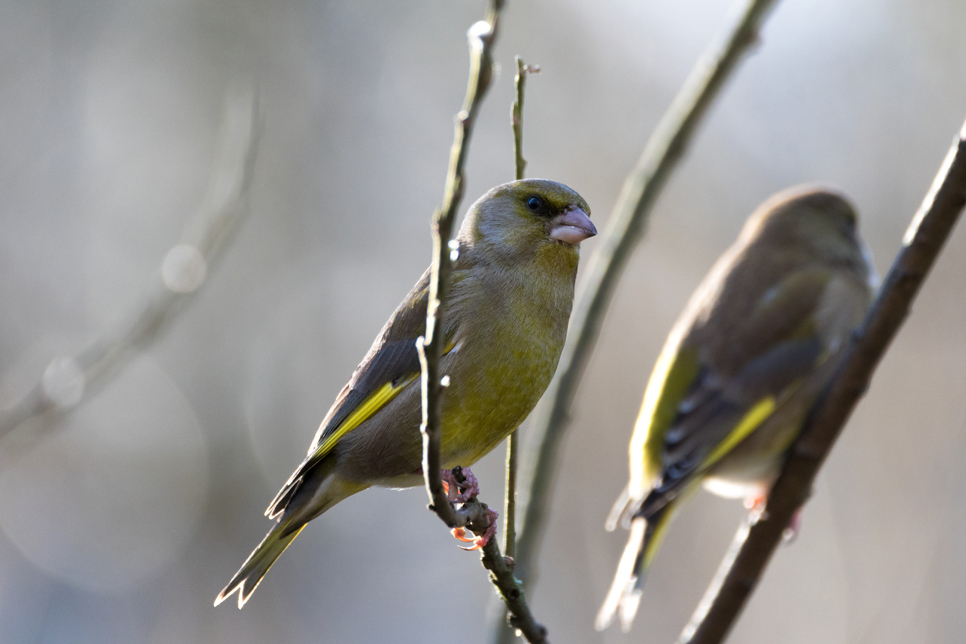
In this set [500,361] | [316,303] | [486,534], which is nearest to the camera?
[486,534]

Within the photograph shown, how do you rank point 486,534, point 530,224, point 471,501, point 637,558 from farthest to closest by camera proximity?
point 637,558, point 530,224, point 471,501, point 486,534

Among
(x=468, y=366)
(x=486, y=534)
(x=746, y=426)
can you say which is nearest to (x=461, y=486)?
(x=486, y=534)

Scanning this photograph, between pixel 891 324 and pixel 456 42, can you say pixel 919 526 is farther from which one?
pixel 456 42

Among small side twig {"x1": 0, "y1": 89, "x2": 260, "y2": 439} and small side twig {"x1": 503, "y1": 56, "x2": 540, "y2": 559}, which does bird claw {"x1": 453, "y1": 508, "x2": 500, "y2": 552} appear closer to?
small side twig {"x1": 503, "y1": 56, "x2": 540, "y2": 559}

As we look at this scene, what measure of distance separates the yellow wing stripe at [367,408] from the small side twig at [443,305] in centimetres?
73

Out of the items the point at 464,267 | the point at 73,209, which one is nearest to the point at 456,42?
the point at 73,209

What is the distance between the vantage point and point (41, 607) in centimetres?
879

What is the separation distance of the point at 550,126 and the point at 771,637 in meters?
6.98

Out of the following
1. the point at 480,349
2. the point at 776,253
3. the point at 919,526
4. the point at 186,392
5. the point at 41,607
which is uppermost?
the point at 776,253

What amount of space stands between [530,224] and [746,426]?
1977mm

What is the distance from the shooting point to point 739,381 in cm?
438

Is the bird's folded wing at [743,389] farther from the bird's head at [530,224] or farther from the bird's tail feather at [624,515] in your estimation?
the bird's head at [530,224]

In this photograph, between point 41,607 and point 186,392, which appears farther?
point 186,392

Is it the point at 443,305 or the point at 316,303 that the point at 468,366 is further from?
the point at 316,303
